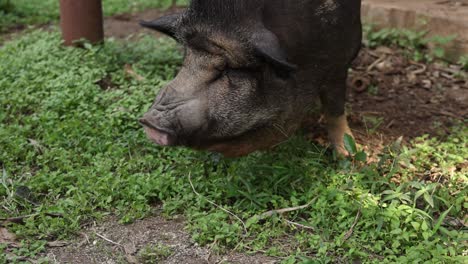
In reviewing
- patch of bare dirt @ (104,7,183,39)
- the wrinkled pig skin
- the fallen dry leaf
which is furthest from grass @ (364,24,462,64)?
the fallen dry leaf

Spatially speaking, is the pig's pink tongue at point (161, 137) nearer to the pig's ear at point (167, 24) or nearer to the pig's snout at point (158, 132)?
the pig's snout at point (158, 132)

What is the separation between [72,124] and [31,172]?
56cm

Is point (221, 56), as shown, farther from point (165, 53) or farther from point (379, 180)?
point (165, 53)

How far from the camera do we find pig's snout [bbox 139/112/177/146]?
3510 millimetres

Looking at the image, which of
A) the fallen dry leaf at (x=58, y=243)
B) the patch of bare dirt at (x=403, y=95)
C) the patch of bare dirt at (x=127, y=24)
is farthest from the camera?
the patch of bare dirt at (x=127, y=24)

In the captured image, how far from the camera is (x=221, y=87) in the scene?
11.9 ft

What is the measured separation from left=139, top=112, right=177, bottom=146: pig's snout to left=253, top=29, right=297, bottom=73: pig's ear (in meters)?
0.64

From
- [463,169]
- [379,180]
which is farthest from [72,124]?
[463,169]

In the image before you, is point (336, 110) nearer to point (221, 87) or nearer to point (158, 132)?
point (221, 87)

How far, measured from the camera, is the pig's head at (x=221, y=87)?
11.6 ft

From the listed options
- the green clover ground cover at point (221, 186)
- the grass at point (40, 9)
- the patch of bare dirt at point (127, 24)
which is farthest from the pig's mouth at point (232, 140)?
the grass at point (40, 9)

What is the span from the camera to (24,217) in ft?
12.1

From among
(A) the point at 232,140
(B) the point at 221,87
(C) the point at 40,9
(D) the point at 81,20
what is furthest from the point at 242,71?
(C) the point at 40,9

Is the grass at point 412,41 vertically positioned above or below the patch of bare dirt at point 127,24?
above
